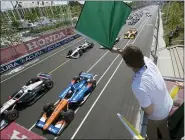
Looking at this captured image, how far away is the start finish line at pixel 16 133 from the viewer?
827 centimetres

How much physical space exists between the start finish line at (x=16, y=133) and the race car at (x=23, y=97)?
32 cm

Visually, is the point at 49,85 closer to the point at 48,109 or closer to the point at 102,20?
the point at 48,109

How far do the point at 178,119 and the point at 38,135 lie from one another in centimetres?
710

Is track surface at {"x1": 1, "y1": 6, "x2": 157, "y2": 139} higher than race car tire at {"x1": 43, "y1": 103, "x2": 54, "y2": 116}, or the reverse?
race car tire at {"x1": 43, "y1": 103, "x2": 54, "y2": 116}

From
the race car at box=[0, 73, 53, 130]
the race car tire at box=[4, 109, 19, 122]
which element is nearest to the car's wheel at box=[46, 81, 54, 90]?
the race car at box=[0, 73, 53, 130]

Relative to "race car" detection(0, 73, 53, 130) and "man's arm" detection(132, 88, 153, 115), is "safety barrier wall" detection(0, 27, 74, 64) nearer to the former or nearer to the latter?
"race car" detection(0, 73, 53, 130)

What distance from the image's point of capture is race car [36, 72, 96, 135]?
8477mm

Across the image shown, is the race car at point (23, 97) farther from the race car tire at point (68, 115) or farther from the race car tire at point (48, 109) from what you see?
the race car tire at point (68, 115)

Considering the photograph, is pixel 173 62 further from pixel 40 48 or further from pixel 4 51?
pixel 4 51

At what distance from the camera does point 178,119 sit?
2936mm

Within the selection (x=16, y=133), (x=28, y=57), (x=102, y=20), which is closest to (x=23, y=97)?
(x=16, y=133)

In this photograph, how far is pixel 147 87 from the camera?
2.58 meters

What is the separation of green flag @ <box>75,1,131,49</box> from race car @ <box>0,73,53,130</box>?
8405mm

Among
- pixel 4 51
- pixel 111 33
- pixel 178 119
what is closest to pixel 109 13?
pixel 111 33
